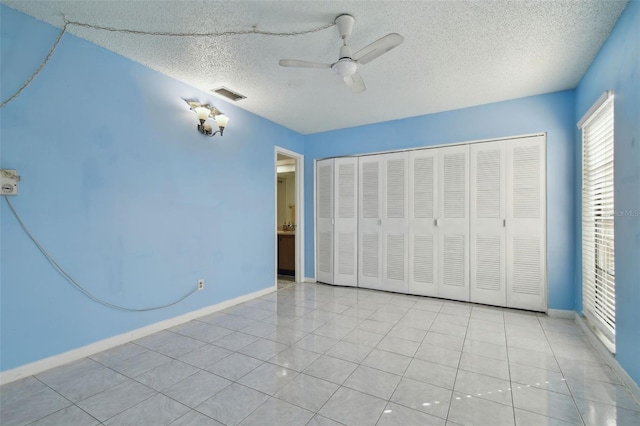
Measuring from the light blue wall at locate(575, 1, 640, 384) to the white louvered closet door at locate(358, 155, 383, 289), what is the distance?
9.04ft

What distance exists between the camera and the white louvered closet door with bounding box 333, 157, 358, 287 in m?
4.89

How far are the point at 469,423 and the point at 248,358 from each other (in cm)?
167

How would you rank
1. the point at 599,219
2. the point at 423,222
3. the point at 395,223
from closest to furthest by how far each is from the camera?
the point at 599,219
the point at 423,222
the point at 395,223

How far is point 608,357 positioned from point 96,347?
433cm

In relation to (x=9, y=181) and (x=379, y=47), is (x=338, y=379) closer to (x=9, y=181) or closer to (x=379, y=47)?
(x=379, y=47)

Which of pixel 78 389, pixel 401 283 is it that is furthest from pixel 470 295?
pixel 78 389

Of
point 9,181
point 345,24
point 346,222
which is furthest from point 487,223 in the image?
point 9,181

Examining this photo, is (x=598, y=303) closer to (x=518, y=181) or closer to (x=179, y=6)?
(x=518, y=181)

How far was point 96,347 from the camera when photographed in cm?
256

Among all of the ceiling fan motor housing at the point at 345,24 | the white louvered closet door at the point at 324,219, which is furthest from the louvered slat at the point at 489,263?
the ceiling fan motor housing at the point at 345,24

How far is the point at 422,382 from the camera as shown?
2.10m

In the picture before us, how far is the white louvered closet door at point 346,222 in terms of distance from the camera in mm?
4895

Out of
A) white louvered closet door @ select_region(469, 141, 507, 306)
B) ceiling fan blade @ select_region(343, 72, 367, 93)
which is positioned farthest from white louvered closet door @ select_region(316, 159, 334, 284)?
ceiling fan blade @ select_region(343, 72, 367, 93)

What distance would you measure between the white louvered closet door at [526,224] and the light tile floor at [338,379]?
0.43m
